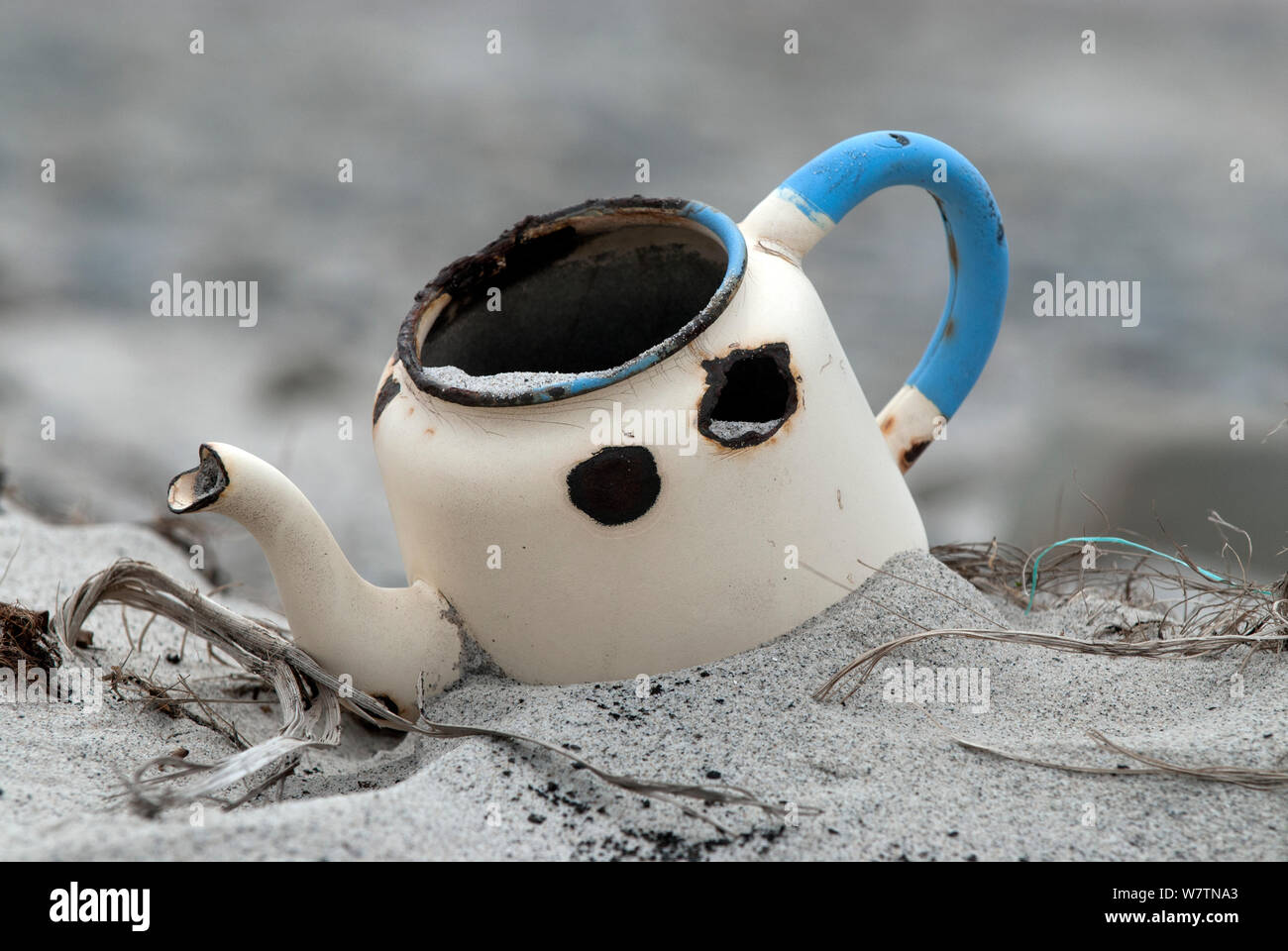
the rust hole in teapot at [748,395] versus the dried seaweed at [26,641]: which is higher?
the rust hole in teapot at [748,395]

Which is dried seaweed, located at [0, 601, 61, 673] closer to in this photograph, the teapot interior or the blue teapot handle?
the teapot interior

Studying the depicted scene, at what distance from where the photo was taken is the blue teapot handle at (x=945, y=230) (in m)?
1.58

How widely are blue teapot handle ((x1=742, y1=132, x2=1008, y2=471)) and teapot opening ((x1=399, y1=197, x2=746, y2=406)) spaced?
0.12 meters

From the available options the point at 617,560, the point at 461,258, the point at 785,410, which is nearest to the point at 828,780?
the point at 617,560

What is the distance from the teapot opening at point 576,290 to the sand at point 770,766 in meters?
0.48

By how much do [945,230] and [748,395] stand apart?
53 centimetres

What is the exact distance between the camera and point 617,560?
1328 millimetres

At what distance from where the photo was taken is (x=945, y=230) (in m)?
1.78

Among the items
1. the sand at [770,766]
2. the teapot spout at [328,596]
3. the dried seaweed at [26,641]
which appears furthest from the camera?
the dried seaweed at [26,641]

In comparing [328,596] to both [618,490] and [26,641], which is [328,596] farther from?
[26,641]

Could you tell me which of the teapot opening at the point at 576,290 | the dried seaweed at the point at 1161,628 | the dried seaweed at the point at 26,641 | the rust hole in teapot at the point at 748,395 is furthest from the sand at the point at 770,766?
the teapot opening at the point at 576,290

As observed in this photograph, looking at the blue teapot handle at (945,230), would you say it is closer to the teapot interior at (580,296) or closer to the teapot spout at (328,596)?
the teapot interior at (580,296)

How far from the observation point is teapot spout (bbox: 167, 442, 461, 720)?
49.4 inches

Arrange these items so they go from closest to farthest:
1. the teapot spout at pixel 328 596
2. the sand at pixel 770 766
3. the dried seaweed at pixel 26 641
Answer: the sand at pixel 770 766 < the teapot spout at pixel 328 596 < the dried seaweed at pixel 26 641
